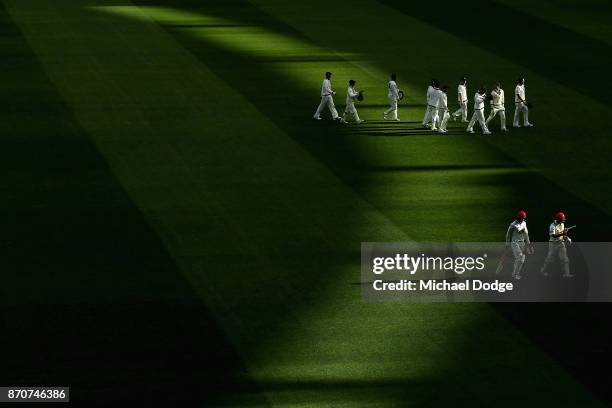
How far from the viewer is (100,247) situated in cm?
3438

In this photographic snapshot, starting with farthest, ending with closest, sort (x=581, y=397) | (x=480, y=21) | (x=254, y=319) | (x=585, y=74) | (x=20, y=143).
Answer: (x=480, y=21)
(x=585, y=74)
(x=20, y=143)
(x=254, y=319)
(x=581, y=397)

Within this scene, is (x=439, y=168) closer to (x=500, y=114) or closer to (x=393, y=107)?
(x=500, y=114)

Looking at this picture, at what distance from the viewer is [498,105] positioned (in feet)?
151

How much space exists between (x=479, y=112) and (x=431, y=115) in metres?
1.79

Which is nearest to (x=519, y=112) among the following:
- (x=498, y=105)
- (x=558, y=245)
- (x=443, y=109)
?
(x=498, y=105)

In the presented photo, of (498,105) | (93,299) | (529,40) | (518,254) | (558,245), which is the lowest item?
(529,40)

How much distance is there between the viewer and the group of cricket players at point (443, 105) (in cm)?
4550

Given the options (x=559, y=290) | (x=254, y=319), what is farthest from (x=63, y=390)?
(x=559, y=290)

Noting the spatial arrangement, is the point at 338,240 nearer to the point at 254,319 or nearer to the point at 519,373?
the point at 254,319

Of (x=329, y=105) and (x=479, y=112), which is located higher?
(x=479, y=112)

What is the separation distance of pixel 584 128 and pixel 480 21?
64.6 ft

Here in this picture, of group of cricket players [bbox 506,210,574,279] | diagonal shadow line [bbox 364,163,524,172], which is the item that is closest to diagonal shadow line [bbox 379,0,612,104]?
diagonal shadow line [bbox 364,163,524,172]

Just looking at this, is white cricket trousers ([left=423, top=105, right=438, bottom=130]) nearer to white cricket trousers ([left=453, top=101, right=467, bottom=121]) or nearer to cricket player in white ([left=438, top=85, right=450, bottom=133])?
cricket player in white ([left=438, top=85, right=450, bottom=133])

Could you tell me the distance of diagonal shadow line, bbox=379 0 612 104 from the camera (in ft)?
179
